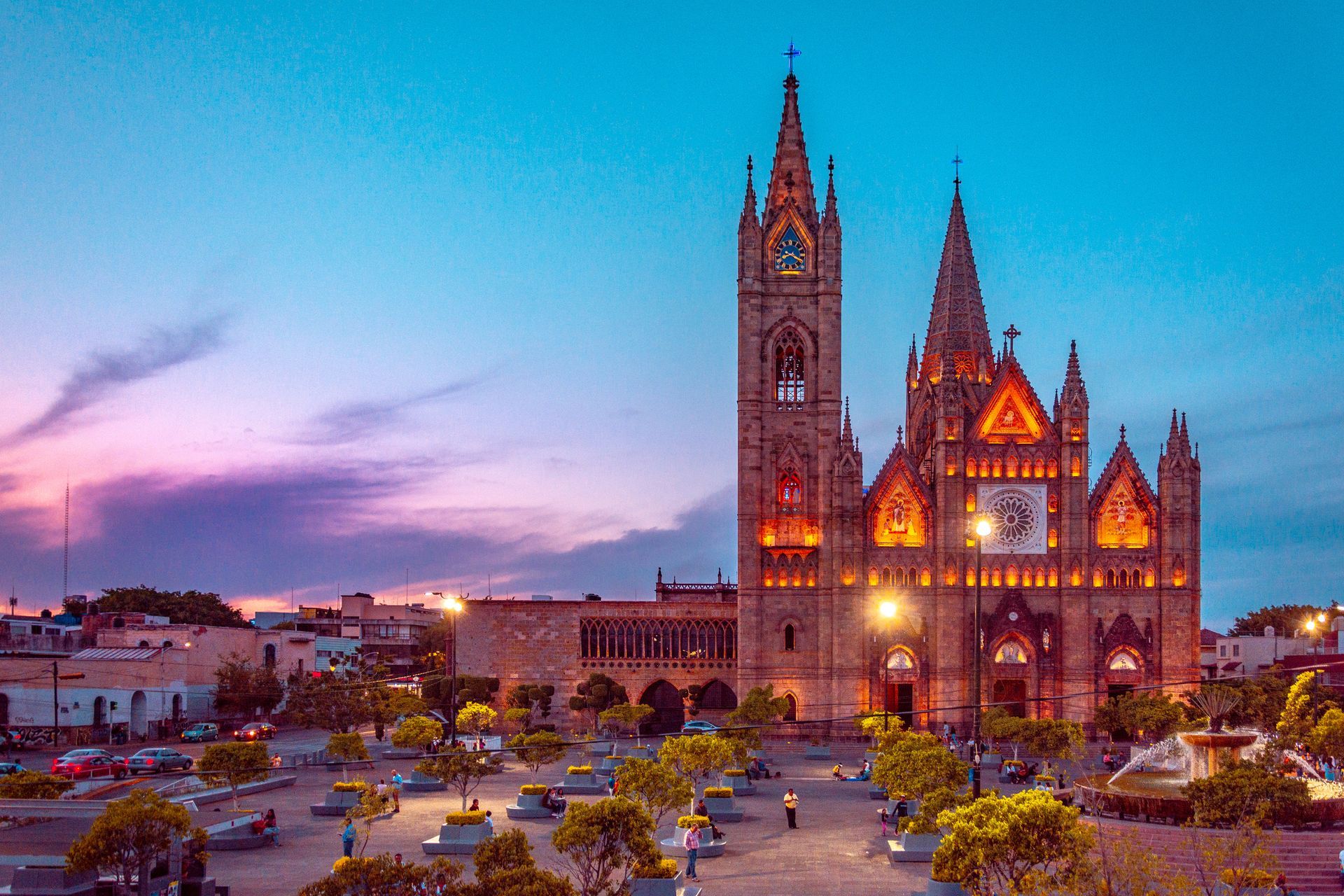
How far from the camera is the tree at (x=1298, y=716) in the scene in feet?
166

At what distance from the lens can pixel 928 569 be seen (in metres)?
75.2

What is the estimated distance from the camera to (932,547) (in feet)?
247

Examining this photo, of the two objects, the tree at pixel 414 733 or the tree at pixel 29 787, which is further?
the tree at pixel 414 733

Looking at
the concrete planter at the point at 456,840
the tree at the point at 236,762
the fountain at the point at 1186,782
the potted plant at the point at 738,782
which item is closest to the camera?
the concrete planter at the point at 456,840

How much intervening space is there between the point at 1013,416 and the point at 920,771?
4427 centimetres

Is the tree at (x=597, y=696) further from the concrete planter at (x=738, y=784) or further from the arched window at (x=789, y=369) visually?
the concrete planter at (x=738, y=784)

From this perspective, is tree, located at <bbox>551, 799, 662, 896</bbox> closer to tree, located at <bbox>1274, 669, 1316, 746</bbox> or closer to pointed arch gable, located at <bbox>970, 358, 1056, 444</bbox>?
tree, located at <bbox>1274, 669, 1316, 746</bbox>

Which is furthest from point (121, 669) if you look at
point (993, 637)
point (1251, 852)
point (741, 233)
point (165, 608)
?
point (1251, 852)

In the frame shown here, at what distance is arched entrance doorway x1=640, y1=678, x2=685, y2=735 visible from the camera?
79.8 metres

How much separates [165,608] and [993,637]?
6970 cm

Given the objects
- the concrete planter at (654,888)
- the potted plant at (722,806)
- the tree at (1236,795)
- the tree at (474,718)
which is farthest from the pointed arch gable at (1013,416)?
the concrete planter at (654,888)

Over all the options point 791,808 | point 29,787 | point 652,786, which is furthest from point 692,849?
point 29,787

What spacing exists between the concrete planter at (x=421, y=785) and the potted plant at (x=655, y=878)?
74.3 feet

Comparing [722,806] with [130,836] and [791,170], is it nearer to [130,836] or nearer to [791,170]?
[130,836]
